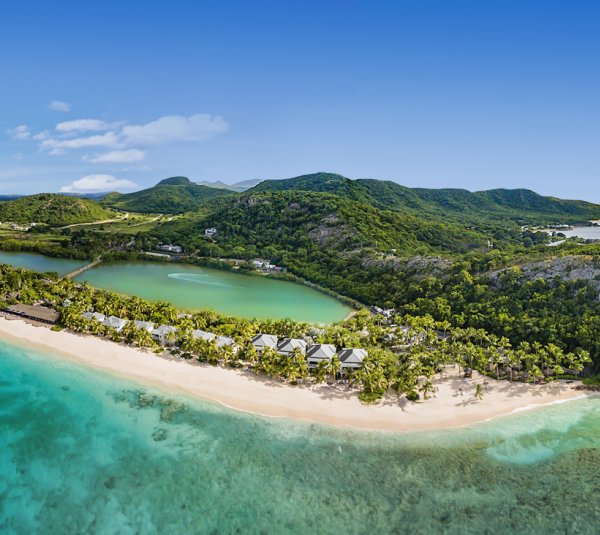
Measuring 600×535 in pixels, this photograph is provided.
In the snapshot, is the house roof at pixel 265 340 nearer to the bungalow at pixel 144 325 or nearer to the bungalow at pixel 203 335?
the bungalow at pixel 203 335

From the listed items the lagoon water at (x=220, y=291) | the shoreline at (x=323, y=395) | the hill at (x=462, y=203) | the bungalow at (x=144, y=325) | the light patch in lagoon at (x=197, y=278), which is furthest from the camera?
the hill at (x=462, y=203)

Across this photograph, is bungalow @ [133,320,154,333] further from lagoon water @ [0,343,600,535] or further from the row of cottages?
the row of cottages

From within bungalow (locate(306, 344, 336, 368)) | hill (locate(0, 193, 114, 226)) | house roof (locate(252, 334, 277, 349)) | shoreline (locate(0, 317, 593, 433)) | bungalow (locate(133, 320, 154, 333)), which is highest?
hill (locate(0, 193, 114, 226))

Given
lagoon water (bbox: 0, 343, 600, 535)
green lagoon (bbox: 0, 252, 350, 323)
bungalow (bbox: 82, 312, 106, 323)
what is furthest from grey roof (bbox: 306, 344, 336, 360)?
bungalow (bbox: 82, 312, 106, 323)

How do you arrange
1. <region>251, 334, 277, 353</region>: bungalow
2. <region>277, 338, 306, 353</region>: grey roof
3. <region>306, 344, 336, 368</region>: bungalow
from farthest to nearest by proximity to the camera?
<region>251, 334, 277, 353</region>: bungalow → <region>277, 338, 306, 353</region>: grey roof → <region>306, 344, 336, 368</region>: bungalow

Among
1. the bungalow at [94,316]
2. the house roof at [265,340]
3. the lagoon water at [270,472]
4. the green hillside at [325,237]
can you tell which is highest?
the green hillside at [325,237]

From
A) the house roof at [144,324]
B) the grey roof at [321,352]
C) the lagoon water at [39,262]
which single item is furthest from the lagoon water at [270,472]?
the lagoon water at [39,262]
